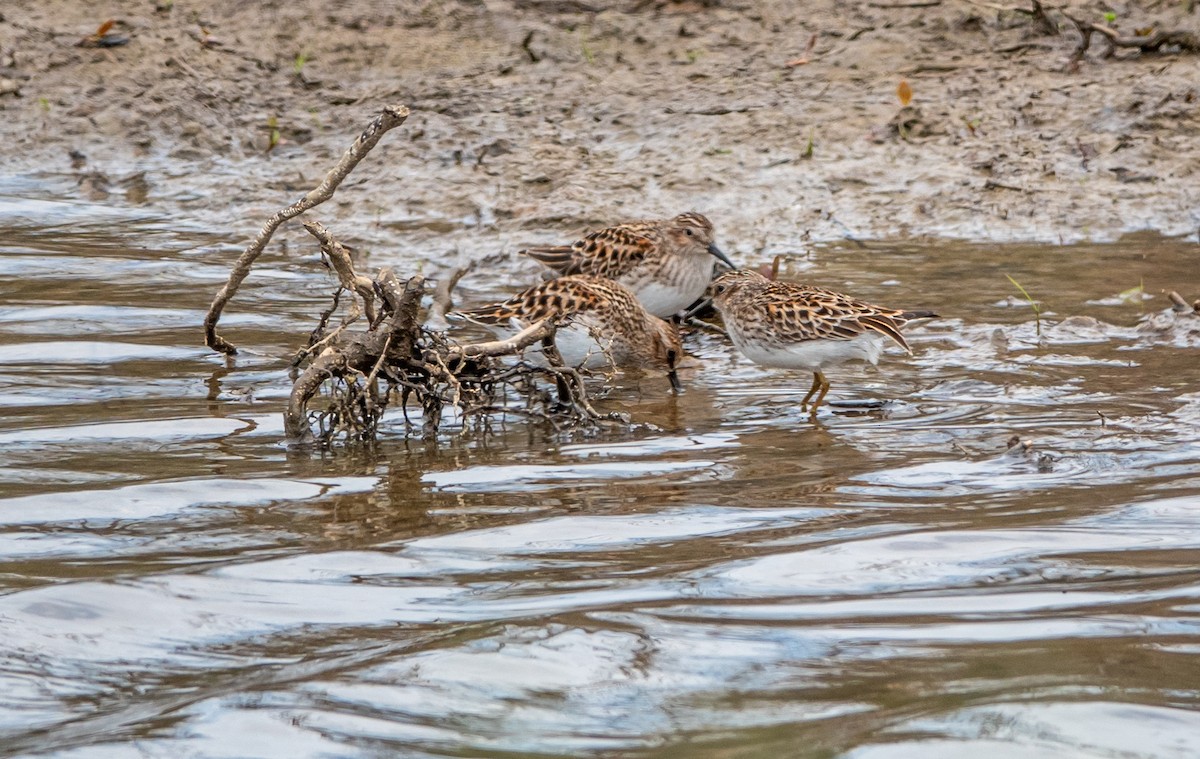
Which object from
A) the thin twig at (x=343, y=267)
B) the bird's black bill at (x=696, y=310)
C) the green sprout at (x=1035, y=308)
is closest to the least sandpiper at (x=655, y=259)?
the bird's black bill at (x=696, y=310)

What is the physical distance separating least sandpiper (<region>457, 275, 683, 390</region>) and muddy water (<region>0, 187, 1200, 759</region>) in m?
0.19

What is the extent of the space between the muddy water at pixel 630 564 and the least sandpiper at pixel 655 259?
1.08m

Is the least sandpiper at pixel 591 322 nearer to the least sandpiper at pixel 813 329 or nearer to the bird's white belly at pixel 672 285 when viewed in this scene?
the least sandpiper at pixel 813 329

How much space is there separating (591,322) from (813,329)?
128 centimetres

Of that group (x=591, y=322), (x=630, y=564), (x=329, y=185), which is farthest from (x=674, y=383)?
(x=630, y=564)

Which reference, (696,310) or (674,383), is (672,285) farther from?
(674,383)

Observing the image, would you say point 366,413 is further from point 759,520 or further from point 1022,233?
point 1022,233

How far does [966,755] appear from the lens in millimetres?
3426

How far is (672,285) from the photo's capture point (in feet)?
30.7

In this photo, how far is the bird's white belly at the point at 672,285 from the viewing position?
9.30 m

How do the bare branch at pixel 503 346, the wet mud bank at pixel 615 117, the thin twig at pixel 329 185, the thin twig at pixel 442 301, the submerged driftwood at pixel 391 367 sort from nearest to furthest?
1. the thin twig at pixel 329 185
2. the submerged driftwood at pixel 391 367
3. the bare branch at pixel 503 346
4. the thin twig at pixel 442 301
5. the wet mud bank at pixel 615 117

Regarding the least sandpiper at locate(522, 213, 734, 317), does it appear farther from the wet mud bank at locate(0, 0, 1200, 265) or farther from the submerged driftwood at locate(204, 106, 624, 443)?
the submerged driftwood at locate(204, 106, 624, 443)

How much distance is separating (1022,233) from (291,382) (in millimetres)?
5032

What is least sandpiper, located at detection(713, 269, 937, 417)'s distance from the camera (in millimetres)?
7438
